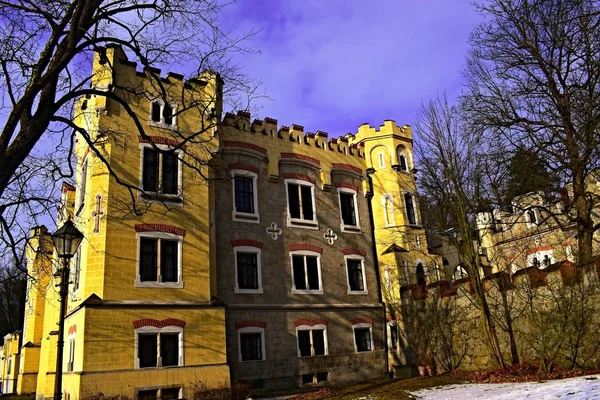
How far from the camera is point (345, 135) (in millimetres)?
25844

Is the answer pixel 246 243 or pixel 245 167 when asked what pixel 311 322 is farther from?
pixel 245 167

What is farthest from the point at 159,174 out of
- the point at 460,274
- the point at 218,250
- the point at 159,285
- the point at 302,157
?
the point at 460,274

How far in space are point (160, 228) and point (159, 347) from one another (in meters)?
3.85

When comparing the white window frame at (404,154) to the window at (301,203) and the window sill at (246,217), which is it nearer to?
the window at (301,203)

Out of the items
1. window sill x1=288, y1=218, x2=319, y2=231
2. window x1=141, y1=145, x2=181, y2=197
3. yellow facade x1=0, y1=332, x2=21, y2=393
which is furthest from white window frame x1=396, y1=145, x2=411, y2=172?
yellow facade x1=0, y1=332, x2=21, y2=393

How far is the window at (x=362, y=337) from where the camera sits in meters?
21.2

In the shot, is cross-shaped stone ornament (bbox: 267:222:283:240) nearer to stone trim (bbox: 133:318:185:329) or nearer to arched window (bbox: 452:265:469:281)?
stone trim (bbox: 133:318:185:329)

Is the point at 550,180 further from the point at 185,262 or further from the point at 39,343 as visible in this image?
the point at 39,343

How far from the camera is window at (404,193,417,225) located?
78.9ft

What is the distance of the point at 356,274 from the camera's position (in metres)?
22.6

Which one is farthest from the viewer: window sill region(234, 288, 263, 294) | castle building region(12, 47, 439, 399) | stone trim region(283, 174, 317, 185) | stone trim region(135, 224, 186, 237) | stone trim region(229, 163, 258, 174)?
stone trim region(283, 174, 317, 185)

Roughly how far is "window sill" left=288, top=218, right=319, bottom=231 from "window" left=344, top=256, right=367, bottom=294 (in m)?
2.25

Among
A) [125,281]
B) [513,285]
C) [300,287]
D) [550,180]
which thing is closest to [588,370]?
[513,285]

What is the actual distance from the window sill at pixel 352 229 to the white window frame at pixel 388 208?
60.0 inches
